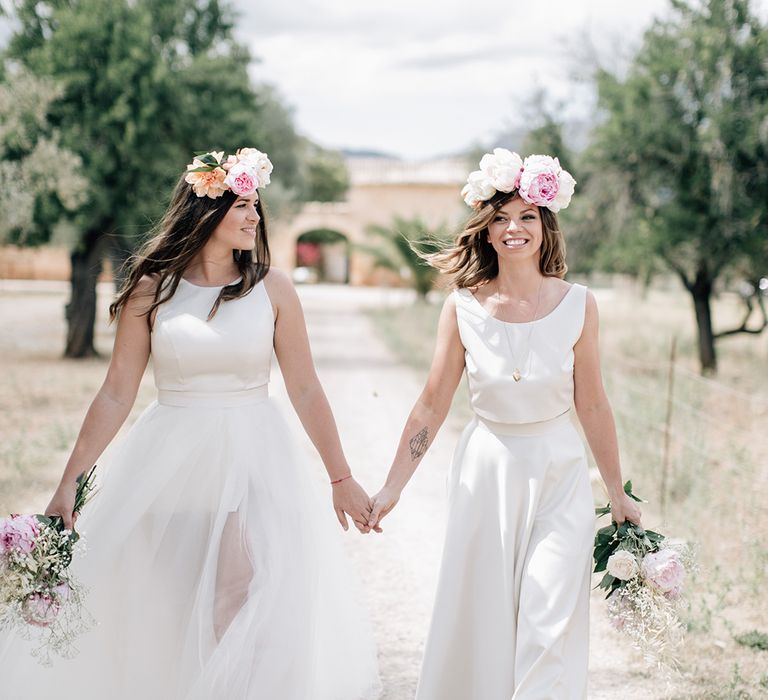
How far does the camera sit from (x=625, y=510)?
12.1 ft

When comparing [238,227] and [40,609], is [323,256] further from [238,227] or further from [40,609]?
[40,609]

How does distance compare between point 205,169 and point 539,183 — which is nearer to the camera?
point 539,183

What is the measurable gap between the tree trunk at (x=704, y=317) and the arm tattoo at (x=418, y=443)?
13.2m

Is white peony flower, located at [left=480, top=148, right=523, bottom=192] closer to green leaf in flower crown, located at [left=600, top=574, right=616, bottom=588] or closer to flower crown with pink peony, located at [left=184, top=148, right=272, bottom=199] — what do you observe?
flower crown with pink peony, located at [left=184, top=148, right=272, bottom=199]

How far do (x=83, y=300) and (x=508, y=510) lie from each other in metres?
14.8

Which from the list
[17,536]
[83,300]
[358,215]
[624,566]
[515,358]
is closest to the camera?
[17,536]

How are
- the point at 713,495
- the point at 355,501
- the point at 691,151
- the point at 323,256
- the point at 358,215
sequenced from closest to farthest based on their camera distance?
1. the point at 355,501
2. the point at 713,495
3. the point at 691,151
4. the point at 358,215
5. the point at 323,256

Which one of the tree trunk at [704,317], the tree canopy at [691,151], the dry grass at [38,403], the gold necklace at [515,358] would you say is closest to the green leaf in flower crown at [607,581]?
the gold necklace at [515,358]

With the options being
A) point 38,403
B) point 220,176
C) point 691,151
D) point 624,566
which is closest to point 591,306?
point 624,566

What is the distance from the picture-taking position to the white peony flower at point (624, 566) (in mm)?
3502

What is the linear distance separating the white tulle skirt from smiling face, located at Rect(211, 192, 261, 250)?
25.8 inches

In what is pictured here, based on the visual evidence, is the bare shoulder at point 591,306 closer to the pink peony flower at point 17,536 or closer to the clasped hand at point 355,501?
the clasped hand at point 355,501

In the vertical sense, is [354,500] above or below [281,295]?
below

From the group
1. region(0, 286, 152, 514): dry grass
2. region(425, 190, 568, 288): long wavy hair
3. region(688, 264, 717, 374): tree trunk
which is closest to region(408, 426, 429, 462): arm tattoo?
region(425, 190, 568, 288): long wavy hair
